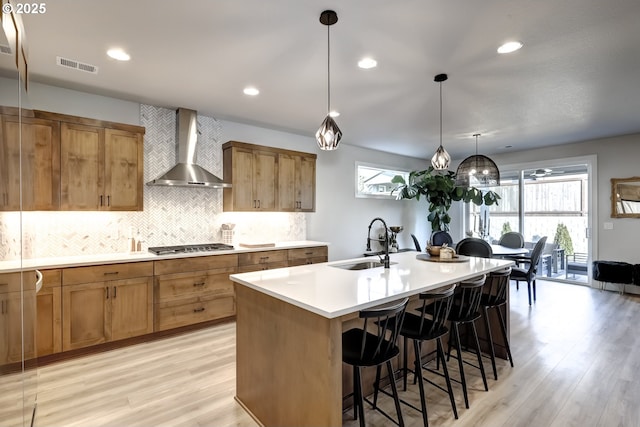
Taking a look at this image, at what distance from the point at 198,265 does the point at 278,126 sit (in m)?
2.44

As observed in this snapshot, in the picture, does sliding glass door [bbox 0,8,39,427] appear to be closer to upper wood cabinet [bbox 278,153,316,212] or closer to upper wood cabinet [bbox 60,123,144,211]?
upper wood cabinet [bbox 60,123,144,211]

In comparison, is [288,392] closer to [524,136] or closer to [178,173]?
[178,173]

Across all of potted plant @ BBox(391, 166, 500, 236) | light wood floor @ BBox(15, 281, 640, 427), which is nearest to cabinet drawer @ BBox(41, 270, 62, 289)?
light wood floor @ BBox(15, 281, 640, 427)

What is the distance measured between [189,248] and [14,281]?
2359 millimetres

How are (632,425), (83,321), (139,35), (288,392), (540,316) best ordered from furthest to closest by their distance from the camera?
1. (540,316)
2. (83,321)
3. (139,35)
4. (632,425)
5. (288,392)

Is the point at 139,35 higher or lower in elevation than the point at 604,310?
higher

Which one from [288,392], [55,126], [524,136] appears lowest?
[288,392]

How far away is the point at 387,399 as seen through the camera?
2424 mm

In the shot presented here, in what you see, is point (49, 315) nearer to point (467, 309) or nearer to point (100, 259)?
point (100, 259)

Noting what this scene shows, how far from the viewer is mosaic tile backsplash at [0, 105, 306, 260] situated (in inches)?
135

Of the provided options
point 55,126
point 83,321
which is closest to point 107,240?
point 83,321

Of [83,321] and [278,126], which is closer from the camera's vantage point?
[83,321]

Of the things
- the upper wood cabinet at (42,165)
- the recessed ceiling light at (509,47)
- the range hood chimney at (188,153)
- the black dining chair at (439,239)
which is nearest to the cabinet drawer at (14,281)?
the upper wood cabinet at (42,165)

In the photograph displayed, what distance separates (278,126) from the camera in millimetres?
4961
